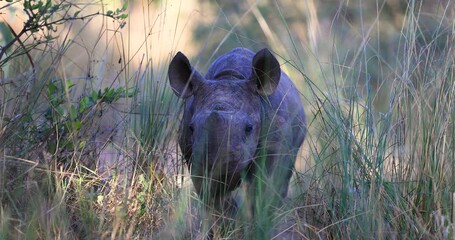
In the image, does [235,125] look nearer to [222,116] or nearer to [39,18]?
[222,116]

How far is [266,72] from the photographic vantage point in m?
5.18

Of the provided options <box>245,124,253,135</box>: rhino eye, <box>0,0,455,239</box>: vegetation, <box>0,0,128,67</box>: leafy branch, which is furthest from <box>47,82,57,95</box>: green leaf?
<box>245,124,253,135</box>: rhino eye

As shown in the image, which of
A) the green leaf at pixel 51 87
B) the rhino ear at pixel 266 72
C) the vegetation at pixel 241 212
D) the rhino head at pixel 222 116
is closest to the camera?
the vegetation at pixel 241 212

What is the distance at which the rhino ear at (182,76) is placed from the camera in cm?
523

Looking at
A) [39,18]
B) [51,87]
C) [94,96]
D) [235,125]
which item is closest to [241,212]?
[235,125]

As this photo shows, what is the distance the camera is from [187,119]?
5336 millimetres

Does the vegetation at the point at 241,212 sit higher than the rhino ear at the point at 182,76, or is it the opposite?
the rhino ear at the point at 182,76

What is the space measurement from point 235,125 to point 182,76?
0.59 m

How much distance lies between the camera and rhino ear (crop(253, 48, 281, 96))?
16.9 feet

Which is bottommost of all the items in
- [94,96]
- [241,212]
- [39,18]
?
[241,212]

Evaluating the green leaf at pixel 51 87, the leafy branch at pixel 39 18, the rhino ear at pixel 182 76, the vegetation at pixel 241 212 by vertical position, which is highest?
the leafy branch at pixel 39 18

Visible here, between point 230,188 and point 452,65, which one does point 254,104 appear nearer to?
point 230,188

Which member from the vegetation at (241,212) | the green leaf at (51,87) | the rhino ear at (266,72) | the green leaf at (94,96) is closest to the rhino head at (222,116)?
the rhino ear at (266,72)

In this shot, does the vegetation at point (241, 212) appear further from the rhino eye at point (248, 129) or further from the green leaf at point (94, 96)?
the rhino eye at point (248, 129)
